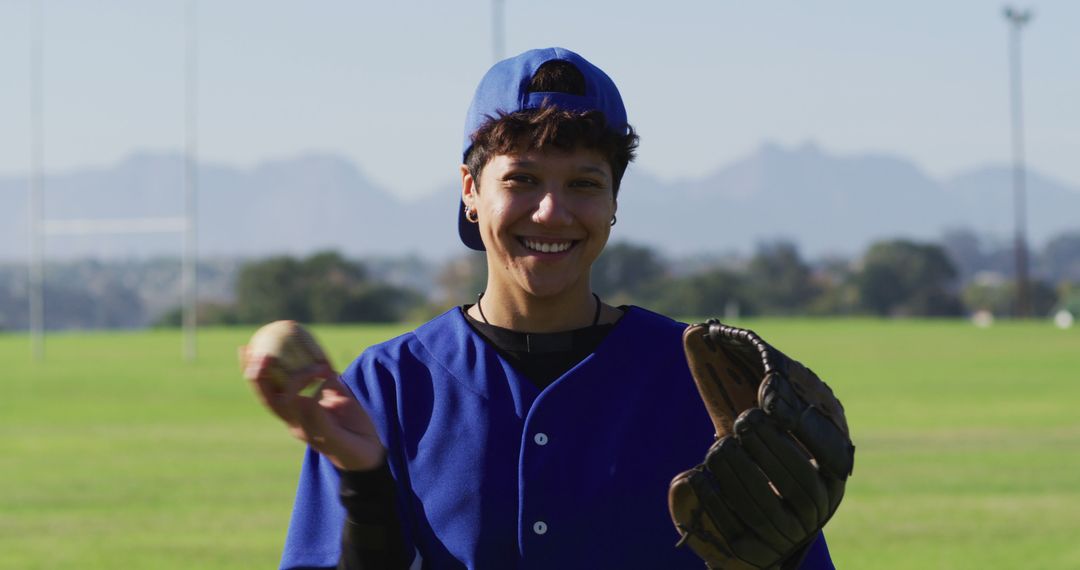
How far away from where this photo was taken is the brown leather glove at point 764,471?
2570 millimetres

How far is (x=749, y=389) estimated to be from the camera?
8.90ft

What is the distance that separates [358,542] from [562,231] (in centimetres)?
66

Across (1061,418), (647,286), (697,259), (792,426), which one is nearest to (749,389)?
(792,426)

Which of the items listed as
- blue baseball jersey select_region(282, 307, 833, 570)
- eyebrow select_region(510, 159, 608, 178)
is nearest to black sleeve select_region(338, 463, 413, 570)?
blue baseball jersey select_region(282, 307, 833, 570)

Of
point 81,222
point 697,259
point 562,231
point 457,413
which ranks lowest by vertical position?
point 697,259

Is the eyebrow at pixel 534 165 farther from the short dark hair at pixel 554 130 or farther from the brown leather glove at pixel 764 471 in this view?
the brown leather glove at pixel 764 471

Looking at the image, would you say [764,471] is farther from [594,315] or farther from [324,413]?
[324,413]

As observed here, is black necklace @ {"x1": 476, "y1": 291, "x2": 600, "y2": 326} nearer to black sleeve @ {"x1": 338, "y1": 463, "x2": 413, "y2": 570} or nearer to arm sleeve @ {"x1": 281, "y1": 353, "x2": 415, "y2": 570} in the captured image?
arm sleeve @ {"x1": 281, "y1": 353, "x2": 415, "y2": 570}

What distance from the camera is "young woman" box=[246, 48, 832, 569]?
8.90 ft

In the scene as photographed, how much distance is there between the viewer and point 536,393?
2.80m

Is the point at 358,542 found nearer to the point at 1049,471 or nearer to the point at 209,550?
the point at 209,550

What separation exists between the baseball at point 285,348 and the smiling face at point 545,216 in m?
0.60

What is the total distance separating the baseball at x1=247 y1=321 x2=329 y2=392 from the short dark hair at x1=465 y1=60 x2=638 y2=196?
635 millimetres

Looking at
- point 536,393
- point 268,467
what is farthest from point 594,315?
point 268,467
